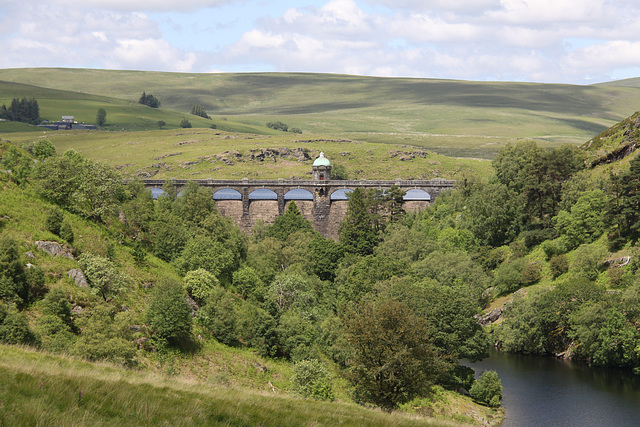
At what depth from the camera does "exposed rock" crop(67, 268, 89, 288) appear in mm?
61375

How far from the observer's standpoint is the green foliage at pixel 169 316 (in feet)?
202

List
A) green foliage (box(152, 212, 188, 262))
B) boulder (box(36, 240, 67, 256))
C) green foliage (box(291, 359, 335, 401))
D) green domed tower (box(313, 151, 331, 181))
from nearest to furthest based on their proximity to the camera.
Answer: green foliage (box(291, 359, 335, 401))
boulder (box(36, 240, 67, 256))
green foliage (box(152, 212, 188, 262))
green domed tower (box(313, 151, 331, 181))

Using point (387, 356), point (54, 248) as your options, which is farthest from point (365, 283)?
point (387, 356)

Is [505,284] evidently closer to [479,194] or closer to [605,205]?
[605,205]

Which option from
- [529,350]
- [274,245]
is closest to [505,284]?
[529,350]

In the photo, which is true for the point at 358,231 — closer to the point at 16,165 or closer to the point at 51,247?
the point at 16,165

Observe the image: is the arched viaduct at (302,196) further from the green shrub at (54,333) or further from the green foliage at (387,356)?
the green shrub at (54,333)

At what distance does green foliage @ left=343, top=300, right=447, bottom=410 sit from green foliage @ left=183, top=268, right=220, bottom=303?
97.8 feet

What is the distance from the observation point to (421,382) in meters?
50.1

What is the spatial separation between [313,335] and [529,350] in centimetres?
3374

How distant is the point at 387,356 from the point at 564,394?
35103 millimetres

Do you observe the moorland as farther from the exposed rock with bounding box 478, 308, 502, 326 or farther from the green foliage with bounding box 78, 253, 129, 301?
the exposed rock with bounding box 478, 308, 502, 326

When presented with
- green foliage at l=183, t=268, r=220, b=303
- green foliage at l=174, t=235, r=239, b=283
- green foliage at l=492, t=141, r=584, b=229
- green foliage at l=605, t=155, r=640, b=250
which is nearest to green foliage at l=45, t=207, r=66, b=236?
green foliage at l=183, t=268, r=220, b=303

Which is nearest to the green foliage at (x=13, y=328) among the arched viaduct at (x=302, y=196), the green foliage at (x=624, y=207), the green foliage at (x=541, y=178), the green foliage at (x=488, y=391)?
the green foliage at (x=488, y=391)
